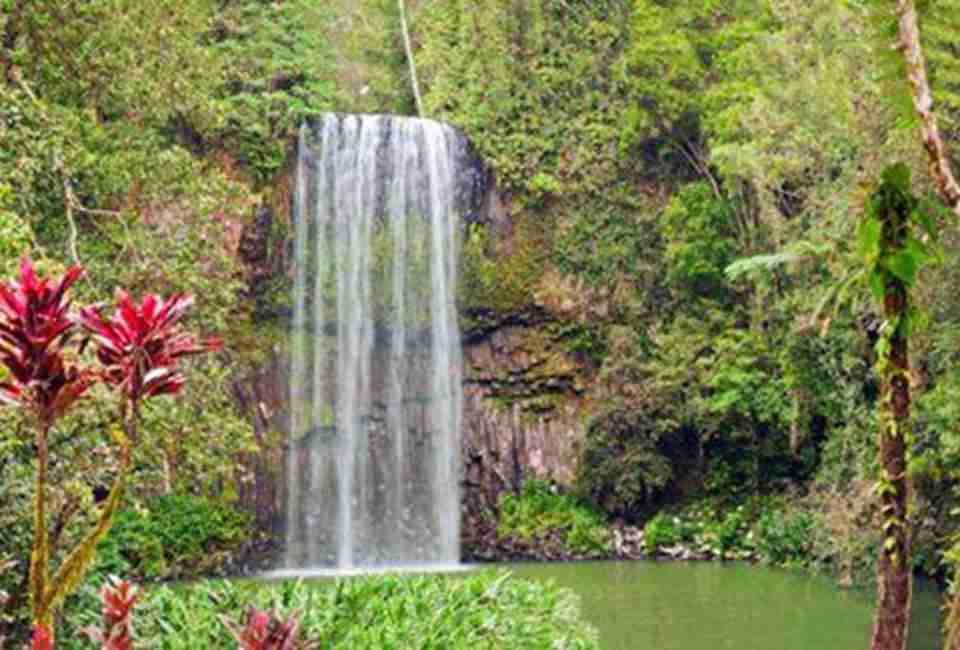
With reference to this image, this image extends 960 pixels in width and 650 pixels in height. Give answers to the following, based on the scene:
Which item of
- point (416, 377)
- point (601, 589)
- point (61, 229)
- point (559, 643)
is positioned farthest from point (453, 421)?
point (559, 643)

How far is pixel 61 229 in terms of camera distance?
1147cm

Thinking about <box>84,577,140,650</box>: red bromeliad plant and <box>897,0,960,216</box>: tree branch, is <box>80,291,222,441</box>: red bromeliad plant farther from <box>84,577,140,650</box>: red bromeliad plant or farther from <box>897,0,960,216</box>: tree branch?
<box>897,0,960,216</box>: tree branch

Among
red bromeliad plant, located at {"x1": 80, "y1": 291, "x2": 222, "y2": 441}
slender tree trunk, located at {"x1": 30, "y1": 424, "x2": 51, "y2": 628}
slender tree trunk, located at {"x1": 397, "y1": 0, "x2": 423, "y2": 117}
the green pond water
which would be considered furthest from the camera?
slender tree trunk, located at {"x1": 397, "y1": 0, "x2": 423, "y2": 117}

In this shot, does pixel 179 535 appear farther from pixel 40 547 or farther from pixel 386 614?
pixel 40 547

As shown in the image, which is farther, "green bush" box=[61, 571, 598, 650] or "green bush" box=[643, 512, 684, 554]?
"green bush" box=[643, 512, 684, 554]

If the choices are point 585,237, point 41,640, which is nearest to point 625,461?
point 585,237

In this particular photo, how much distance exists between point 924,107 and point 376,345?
13837 millimetres

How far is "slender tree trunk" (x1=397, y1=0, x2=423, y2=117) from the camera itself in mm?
23844

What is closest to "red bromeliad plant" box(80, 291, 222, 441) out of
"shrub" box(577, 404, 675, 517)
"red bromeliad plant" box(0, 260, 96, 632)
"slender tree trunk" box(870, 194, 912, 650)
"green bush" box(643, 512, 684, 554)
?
"red bromeliad plant" box(0, 260, 96, 632)

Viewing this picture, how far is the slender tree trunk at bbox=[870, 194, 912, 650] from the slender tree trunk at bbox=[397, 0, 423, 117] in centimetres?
1686

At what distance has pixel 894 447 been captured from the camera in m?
6.72

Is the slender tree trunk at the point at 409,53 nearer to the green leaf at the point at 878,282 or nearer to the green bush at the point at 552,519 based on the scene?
the green bush at the point at 552,519

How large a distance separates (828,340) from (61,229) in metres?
10.4

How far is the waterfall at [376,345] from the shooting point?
18.6 meters
